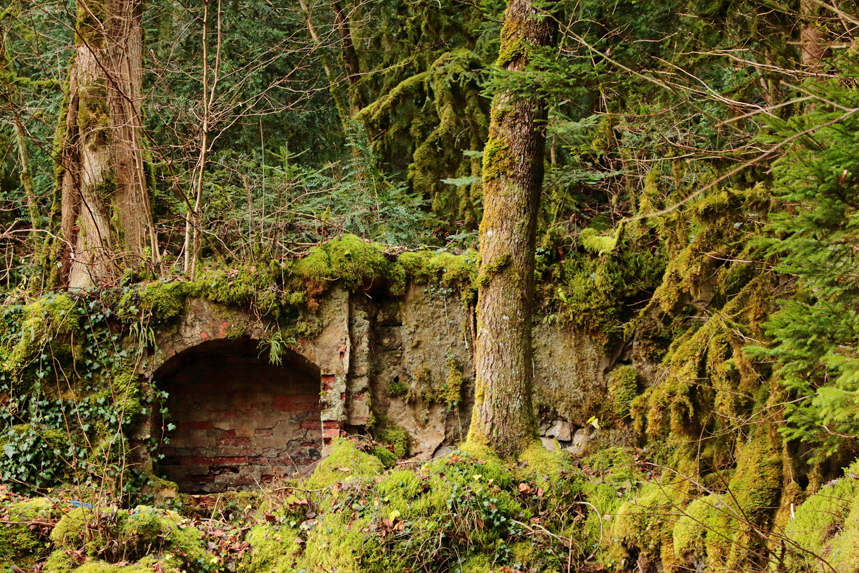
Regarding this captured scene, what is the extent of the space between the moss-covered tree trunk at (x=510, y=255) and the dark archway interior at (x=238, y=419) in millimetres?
2434

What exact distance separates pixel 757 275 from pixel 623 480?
7.74ft

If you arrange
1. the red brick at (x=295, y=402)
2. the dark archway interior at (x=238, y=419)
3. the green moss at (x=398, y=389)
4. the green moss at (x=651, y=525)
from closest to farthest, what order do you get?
the green moss at (x=651, y=525), the green moss at (x=398, y=389), the dark archway interior at (x=238, y=419), the red brick at (x=295, y=402)

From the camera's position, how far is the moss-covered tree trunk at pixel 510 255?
5.64 metres

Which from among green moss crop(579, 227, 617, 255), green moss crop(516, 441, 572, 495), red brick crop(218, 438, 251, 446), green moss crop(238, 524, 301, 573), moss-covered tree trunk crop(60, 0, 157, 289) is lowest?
green moss crop(238, 524, 301, 573)

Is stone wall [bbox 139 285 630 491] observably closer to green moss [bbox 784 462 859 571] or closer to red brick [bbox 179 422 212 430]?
red brick [bbox 179 422 212 430]

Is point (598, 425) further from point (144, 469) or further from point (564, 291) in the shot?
point (144, 469)

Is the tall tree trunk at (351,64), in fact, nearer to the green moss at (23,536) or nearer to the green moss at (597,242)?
the green moss at (597,242)

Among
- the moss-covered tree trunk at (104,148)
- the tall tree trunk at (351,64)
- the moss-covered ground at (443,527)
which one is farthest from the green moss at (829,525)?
the tall tree trunk at (351,64)

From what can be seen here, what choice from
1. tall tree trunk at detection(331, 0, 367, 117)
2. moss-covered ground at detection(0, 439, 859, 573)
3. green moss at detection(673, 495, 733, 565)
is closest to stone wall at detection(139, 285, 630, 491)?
moss-covered ground at detection(0, 439, 859, 573)

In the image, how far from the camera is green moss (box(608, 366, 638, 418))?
6859mm

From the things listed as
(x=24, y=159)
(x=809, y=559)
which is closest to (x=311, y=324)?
(x=809, y=559)

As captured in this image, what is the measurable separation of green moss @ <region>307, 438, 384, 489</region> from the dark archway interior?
1.41 metres

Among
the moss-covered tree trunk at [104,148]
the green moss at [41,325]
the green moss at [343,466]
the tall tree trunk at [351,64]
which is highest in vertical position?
the tall tree trunk at [351,64]

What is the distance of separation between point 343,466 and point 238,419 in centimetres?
218
